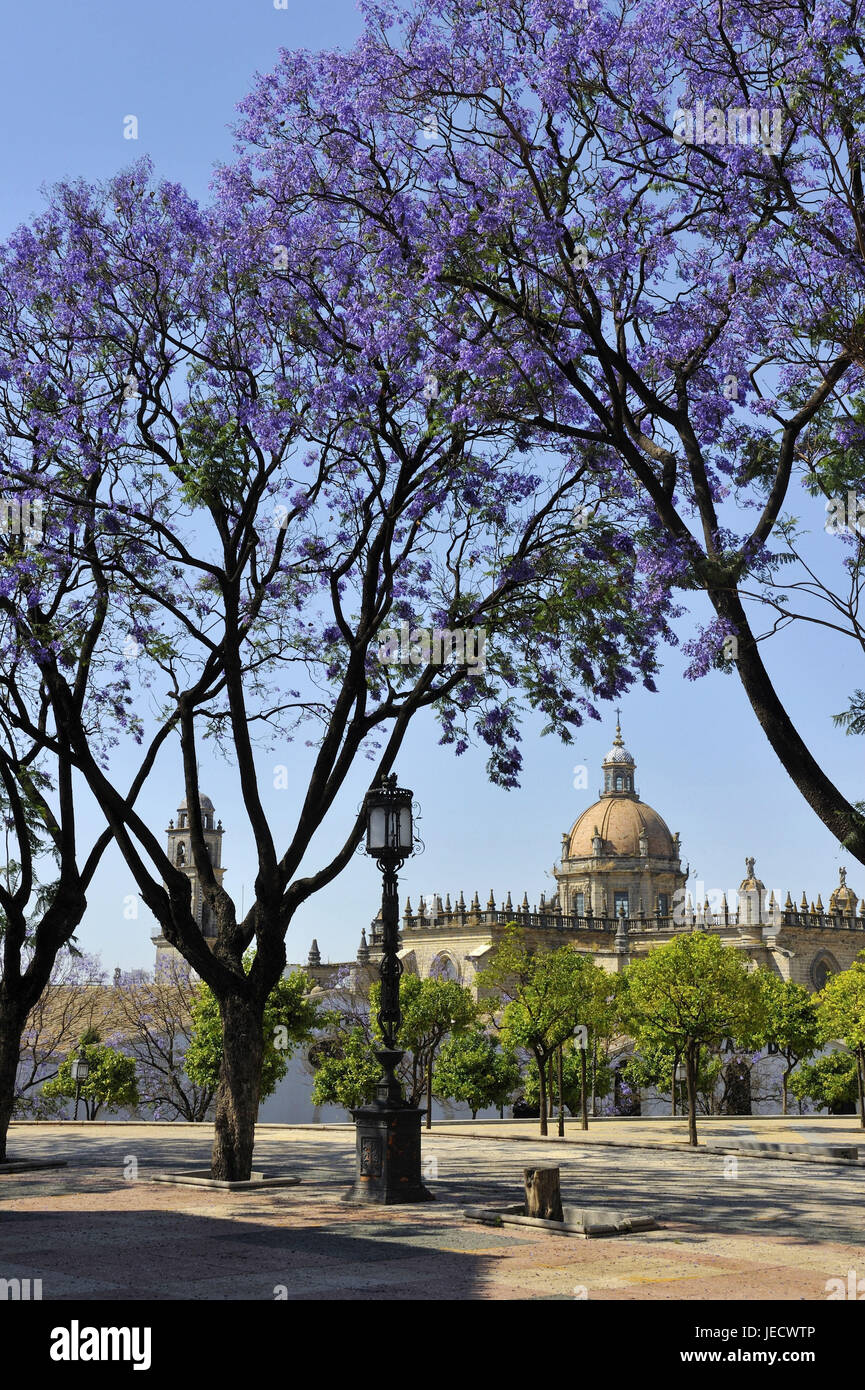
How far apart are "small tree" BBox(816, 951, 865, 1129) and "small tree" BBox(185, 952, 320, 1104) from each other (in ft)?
44.8

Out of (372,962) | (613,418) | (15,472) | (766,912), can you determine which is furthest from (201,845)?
(766,912)

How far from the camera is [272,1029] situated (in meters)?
32.3

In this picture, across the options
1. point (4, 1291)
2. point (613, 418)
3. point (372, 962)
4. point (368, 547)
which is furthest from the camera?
point (372, 962)

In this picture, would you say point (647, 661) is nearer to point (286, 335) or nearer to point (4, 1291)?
point (286, 335)

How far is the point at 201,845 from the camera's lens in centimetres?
1745

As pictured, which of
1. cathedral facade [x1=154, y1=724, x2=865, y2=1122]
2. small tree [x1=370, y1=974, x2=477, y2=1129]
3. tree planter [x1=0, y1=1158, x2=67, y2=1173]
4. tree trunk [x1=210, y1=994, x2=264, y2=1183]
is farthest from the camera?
cathedral facade [x1=154, y1=724, x2=865, y2=1122]

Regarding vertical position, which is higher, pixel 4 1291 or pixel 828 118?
pixel 828 118

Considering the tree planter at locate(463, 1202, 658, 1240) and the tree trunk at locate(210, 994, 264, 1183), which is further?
the tree trunk at locate(210, 994, 264, 1183)

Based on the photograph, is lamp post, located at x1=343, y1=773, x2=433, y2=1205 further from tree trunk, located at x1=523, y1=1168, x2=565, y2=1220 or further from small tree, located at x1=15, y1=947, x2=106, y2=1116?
small tree, located at x1=15, y1=947, x2=106, y2=1116

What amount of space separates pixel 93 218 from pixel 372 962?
63384 millimetres

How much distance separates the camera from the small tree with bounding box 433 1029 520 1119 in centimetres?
3862

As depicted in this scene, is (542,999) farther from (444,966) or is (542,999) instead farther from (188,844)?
(188,844)

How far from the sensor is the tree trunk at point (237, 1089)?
16.3 m

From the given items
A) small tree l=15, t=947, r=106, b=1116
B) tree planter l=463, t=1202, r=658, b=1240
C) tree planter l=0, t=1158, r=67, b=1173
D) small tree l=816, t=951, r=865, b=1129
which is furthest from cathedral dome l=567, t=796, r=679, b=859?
tree planter l=463, t=1202, r=658, b=1240
